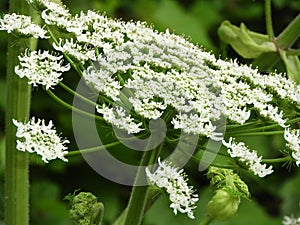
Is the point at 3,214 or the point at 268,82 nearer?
the point at 268,82

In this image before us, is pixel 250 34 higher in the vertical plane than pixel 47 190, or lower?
higher

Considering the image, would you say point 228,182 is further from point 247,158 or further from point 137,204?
point 137,204

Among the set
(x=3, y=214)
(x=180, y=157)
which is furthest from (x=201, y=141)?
(x=3, y=214)

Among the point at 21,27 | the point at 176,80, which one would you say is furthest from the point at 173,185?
the point at 21,27

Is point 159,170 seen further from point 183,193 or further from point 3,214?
point 3,214

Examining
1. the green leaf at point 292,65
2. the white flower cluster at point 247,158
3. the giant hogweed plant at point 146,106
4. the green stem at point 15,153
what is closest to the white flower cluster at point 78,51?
the giant hogweed plant at point 146,106

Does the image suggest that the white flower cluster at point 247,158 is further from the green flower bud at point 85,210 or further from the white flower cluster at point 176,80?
the green flower bud at point 85,210

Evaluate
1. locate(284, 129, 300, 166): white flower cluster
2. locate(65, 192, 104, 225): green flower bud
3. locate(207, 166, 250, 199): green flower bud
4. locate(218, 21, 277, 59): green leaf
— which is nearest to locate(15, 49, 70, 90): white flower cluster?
locate(65, 192, 104, 225): green flower bud
